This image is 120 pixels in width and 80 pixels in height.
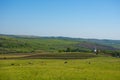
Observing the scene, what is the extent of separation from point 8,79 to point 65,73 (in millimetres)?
10919

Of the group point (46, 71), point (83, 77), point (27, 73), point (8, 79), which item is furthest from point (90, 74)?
point (8, 79)

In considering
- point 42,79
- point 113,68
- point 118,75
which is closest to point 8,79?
point 42,79

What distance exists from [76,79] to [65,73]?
4.24 meters

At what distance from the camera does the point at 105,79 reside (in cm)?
4344

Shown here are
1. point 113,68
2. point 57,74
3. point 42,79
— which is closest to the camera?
point 42,79

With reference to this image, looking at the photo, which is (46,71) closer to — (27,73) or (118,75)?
(27,73)

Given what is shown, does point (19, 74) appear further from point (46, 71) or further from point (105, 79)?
point (105, 79)

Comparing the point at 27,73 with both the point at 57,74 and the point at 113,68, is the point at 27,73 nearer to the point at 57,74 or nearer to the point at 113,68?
the point at 57,74

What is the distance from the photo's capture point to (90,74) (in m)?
45.8

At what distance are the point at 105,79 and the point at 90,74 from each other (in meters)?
3.43

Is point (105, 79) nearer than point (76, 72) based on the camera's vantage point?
Yes

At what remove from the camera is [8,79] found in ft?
138

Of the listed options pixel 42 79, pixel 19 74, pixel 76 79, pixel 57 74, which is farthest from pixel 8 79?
pixel 76 79

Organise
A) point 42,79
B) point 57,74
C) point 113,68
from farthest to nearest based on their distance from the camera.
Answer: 1. point 113,68
2. point 57,74
3. point 42,79
